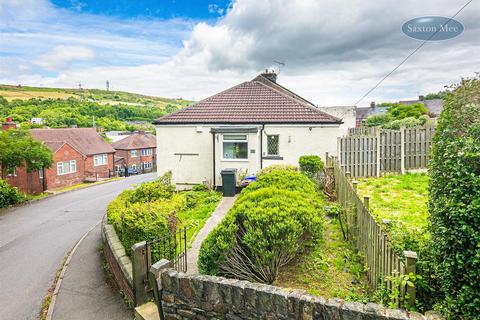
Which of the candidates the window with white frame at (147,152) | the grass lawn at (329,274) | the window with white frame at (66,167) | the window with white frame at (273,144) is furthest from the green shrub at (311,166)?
the window with white frame at (147,152)

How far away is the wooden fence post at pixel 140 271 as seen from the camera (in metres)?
5.36

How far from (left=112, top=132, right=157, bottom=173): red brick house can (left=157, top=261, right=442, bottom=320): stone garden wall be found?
5038cm

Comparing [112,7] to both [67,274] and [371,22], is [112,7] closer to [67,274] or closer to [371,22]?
[371,22]

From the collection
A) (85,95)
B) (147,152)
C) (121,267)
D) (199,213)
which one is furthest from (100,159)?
(85,95)

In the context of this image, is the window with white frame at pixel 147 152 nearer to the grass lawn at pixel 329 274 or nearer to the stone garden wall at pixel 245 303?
the grass lawn at pixel 329 274

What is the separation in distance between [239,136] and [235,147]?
0.61 m

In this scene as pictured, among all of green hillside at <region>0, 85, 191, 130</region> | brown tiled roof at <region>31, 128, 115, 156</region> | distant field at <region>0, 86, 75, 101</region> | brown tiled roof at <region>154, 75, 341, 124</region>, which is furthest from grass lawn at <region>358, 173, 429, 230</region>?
distant field at <region>0, 86, 75, 101</region>

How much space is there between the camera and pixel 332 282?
5285 millimetres

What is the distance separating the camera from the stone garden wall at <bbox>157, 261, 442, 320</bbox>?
3.16 m

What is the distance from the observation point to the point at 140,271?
542cm

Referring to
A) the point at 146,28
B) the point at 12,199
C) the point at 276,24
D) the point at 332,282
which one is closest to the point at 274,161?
the point at 276,24

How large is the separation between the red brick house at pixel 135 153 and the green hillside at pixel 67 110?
18713mm

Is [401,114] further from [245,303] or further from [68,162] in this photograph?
[245,303]

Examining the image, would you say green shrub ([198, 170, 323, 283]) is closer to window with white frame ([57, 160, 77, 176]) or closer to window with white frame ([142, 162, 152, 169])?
window with white frame ([57, 160, 77, 176])
